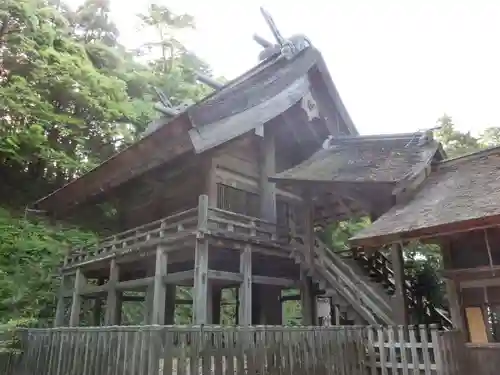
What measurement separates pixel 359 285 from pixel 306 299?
194cm

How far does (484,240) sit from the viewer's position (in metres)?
8.33

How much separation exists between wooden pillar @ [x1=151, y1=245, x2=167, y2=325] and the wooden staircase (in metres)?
3.58

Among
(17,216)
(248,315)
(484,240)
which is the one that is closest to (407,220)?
(484,240)

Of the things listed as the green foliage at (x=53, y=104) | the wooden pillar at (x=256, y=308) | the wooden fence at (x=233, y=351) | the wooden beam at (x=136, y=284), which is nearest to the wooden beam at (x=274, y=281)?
the wooden pillar at (x=256, y=308)

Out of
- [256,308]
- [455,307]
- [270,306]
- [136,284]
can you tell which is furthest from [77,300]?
[455,307]

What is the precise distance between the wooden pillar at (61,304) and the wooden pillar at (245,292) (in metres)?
7.37

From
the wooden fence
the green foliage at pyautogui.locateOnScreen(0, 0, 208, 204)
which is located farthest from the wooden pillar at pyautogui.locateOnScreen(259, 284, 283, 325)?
the green foliage at pyautogui.locateOnScreen(0, 0, 208, 204)

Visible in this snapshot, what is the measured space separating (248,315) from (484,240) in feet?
17.8

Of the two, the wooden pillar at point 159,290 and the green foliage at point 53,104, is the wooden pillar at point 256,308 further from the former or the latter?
the green foliage at point 53,104

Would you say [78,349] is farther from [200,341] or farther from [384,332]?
[384,332]

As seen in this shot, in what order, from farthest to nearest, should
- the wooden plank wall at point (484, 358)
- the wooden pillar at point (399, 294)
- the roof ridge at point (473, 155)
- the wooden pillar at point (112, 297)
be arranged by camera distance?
1. the wooden pillar at point (112, 297)
2. the roof ridge at point (473, 155)
3. the wooden pillar at point (399, 294)
4. the wooden plank wall at point (484, 358)

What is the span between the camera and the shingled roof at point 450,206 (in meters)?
7.44

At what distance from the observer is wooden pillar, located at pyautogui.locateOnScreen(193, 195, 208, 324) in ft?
31.2

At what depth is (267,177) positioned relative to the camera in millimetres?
13266
